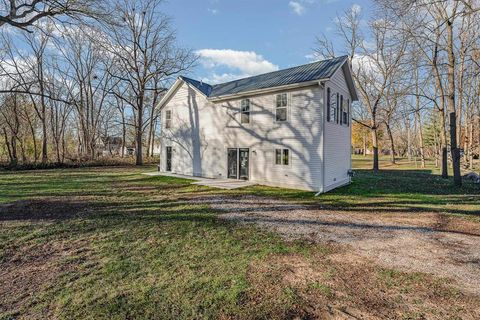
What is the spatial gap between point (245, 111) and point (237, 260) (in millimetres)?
10504

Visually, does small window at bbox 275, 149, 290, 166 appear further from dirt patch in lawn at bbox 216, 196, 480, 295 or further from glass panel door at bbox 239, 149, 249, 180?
dirt patch in lawn at bbox 216, 196, 480, 295

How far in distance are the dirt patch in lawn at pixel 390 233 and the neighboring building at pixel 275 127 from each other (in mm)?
3629

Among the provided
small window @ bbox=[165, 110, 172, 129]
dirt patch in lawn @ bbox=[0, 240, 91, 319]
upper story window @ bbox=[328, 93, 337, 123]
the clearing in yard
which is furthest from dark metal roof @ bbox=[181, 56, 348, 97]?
dirt patch in lawn @ bbox=[0, 240, 91, 319]

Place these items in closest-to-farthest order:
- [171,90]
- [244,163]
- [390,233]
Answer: [390,233] < [244,163] < [171,90]

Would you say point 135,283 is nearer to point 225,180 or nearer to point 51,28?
point 225,180

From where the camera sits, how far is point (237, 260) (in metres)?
4.34

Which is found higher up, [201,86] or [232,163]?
[201,86]

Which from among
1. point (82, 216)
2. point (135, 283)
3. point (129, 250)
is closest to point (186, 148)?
point (82, 216)

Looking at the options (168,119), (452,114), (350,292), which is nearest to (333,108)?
(452,114)

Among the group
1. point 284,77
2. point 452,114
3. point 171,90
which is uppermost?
point 171,90

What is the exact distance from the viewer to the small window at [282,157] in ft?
39.8

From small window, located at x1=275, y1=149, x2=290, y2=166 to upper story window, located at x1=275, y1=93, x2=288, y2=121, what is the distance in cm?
159

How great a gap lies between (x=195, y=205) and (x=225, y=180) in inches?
231

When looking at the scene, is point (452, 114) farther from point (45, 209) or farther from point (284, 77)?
point (45, 209)
